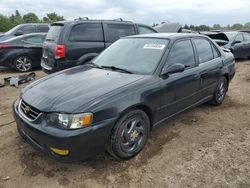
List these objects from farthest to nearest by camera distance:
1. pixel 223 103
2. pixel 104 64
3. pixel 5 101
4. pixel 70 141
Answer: pixel 5 101
pixel 223 103
pixel 104 64
pixel 70 141

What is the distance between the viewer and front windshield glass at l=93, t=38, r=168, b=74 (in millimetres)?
3748

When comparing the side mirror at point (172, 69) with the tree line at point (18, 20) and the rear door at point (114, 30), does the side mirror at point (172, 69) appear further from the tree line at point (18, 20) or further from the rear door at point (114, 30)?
the tree line at point (18, 20)

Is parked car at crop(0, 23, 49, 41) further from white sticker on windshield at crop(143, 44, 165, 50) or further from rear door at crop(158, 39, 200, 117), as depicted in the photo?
rear door at crop(158, 39, 200, 117)

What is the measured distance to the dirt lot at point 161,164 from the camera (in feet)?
9.70

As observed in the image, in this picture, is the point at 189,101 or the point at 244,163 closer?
the point at 244,163

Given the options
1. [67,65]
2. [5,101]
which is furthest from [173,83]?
[5,101]

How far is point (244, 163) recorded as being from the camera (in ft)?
10.8

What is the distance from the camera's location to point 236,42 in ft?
35.7

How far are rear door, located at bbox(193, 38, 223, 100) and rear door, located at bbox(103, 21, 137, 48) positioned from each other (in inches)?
122

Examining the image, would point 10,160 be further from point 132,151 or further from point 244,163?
point 244,163

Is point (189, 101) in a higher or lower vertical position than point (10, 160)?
higher

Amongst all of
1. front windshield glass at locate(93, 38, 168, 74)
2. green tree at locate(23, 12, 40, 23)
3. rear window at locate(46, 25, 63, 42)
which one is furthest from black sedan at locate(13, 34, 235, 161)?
green tree at locate(23, 12, 40, 23)

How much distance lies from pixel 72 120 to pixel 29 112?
688 millimetres

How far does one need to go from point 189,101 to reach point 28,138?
255cm
